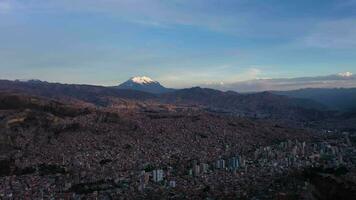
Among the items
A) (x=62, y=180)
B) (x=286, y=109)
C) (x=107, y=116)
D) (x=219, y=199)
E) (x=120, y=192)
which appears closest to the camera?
(x=219, y=199)

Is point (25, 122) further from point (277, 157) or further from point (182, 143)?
point (277, 157)

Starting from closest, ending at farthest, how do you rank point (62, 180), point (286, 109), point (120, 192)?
point (120, 192) → point (62, 180) → point (286, 109)

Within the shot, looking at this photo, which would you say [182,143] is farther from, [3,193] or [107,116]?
[3,193]

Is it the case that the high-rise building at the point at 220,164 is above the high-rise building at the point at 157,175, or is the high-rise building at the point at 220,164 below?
above

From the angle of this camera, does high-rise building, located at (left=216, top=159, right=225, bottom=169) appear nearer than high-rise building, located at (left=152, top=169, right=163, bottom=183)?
No

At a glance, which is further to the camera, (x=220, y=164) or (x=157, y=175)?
(x=220, y=164)

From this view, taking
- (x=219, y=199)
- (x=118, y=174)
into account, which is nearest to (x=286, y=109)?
(x=118, y=174)

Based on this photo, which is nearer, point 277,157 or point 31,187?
point 31,187

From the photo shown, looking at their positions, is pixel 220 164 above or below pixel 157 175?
above

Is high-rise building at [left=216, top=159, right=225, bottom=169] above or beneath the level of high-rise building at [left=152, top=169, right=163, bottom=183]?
above

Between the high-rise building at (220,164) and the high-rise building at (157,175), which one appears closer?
the high-rise building at (157,175)
